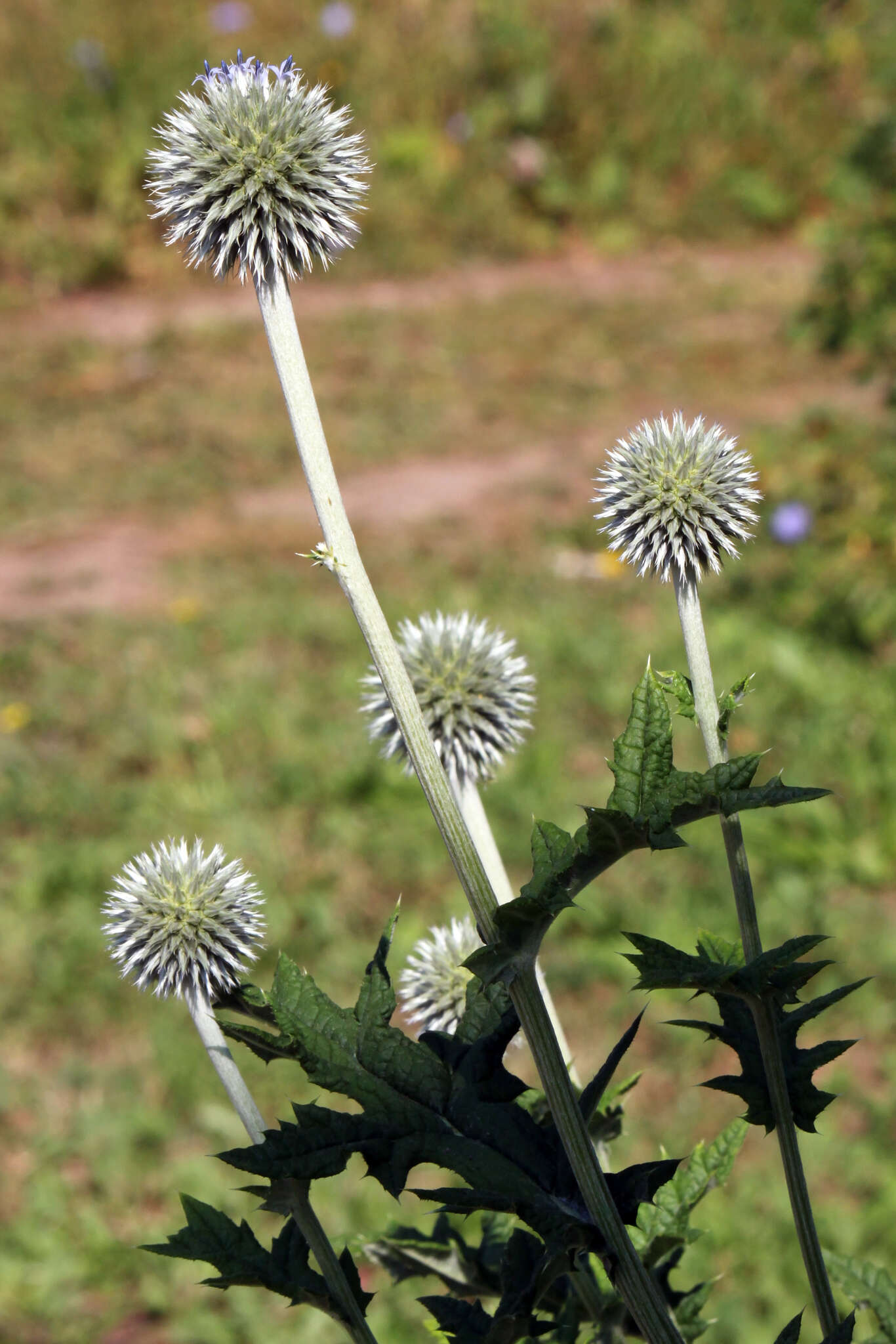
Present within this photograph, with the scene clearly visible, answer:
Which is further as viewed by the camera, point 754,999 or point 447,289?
point 447,289

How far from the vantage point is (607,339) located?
792cm

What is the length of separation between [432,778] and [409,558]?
4.88m

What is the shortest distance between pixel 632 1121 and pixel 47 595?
360 cm

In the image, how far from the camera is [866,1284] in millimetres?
1387

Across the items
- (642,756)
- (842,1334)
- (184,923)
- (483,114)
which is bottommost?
(842,1334)

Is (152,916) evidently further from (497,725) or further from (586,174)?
(586,174)

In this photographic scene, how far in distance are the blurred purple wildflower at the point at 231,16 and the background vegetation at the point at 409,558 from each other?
69 millimetres

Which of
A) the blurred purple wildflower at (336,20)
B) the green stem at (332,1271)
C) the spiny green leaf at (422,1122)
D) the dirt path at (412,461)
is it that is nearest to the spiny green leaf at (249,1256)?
the green stem at (332,1271)

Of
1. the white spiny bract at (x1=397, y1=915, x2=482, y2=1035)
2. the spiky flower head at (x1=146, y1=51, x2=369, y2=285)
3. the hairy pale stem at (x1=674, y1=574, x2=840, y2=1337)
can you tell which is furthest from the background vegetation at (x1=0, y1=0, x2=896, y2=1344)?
the spiky flower head at (x1=146, y1=51, x2=369, y2=285)

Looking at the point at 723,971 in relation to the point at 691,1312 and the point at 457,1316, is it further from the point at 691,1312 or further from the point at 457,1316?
the point at 691,1312

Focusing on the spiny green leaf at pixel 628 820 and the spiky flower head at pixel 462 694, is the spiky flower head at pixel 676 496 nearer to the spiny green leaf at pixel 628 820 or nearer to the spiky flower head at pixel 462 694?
the spiny green leaf at pixel 628 820

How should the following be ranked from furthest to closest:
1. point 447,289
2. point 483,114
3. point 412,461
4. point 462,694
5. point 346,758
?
point 483,114 < point 447,289 < point 412,461 < point 346,758 < point 462,694

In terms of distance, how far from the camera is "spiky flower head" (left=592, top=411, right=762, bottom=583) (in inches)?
44.8

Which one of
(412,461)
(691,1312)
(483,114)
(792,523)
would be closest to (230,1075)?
(691,1312)
